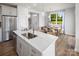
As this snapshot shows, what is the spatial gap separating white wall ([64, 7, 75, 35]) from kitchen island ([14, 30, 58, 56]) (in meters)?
0.30

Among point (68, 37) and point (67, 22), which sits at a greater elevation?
point (67, 22)

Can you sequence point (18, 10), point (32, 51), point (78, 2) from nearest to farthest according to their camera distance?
point (32, 51)
point (78, 2)
point (18, 10)

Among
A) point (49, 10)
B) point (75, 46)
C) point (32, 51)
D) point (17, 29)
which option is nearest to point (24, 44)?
point (32, 51)

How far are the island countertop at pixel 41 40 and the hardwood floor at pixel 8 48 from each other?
232 mm

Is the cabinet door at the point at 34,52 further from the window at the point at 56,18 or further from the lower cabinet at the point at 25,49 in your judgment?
the window at the point at 56,18

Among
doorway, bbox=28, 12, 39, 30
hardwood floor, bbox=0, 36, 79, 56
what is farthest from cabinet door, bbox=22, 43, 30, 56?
doorway, bbox=28, 12, 39, 30

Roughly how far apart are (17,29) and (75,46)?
3.90ft

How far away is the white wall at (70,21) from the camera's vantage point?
62.1 inches

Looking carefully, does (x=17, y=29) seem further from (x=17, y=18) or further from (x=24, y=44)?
(x=24, y=44)

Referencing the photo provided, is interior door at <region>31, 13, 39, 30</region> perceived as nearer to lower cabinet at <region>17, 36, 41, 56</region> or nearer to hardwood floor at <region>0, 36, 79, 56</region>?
lower cabinet at <region>17, 36, 41, 56</region>

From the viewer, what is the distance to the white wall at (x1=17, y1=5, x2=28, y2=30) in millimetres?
1644

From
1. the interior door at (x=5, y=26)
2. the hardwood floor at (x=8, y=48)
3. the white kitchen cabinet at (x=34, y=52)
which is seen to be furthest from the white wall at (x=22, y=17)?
the white kitchen cabinet at (x=34, y=52)

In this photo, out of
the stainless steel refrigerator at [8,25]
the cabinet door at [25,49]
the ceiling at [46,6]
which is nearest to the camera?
the cabinet door at [25,49]

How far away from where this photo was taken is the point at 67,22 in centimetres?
162
